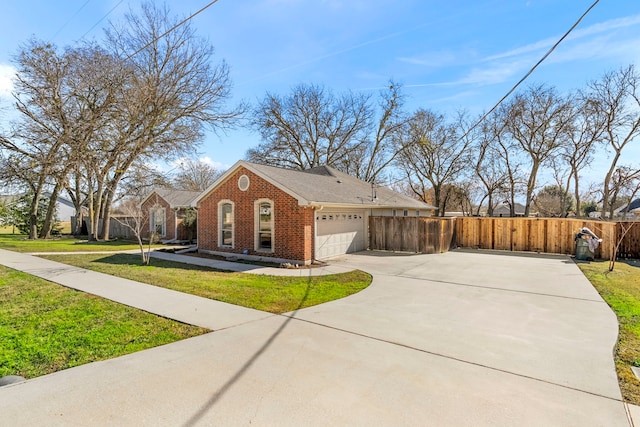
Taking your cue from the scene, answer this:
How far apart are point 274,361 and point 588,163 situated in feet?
110

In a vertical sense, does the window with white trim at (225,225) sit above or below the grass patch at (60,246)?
above

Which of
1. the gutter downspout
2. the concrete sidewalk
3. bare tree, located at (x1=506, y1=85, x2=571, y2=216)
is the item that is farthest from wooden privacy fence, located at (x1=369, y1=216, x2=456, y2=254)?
bare tree, located at (x1=506, y1=85, x2=571, y2=216)

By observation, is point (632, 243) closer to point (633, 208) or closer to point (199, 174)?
point (633, 208)

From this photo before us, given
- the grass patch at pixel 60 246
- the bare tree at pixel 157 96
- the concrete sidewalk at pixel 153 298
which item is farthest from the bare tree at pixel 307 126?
the concrete sidewalk at pixel 153 298

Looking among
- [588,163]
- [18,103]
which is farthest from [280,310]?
[588,163]

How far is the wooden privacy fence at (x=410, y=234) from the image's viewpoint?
15000 mm

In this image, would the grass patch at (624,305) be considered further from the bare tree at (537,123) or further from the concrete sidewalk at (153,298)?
the bare tree at (537,123)

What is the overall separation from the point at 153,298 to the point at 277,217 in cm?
591

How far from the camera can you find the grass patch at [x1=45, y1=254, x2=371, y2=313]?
685 centimetres

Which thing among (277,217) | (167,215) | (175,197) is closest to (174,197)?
(175,197)

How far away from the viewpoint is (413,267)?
1121cm

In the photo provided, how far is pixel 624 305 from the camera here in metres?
6.65

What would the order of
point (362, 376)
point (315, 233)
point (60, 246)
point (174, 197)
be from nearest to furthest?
point (362, 376)
point (315, 233)
point (60, 246)
point (174, 197)

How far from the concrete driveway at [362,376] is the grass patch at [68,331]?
0.43 m
